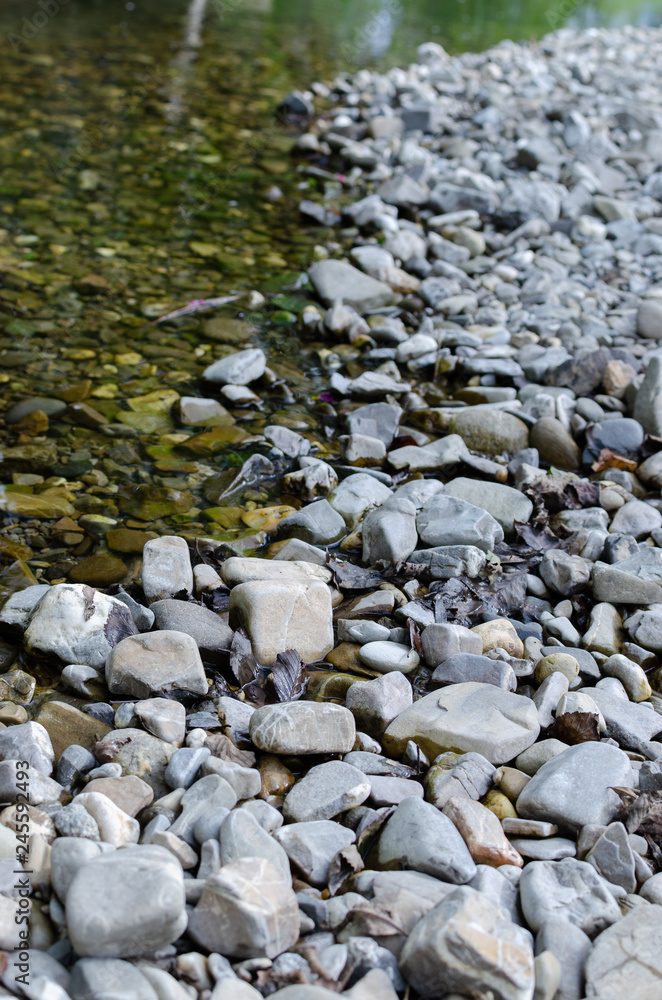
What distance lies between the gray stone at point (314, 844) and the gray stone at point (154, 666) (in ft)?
1.62

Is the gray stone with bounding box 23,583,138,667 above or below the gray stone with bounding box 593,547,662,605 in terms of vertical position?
below

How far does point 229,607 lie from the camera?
2.31 metres

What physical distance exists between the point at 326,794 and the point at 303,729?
169 mm

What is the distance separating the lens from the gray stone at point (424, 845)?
1.57 m

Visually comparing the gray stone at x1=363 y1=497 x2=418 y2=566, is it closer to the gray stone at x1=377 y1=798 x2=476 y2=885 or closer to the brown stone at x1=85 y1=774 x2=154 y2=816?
the gray stone at x1=377 y1=798 x2=476 y2=885

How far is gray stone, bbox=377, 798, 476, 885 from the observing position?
1.57 metres

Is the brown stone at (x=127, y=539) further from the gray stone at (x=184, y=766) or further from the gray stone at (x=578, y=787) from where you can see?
the gray stone at (x=578, y=787)

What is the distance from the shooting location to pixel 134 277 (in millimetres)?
4371

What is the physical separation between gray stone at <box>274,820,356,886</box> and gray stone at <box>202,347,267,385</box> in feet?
7.24
